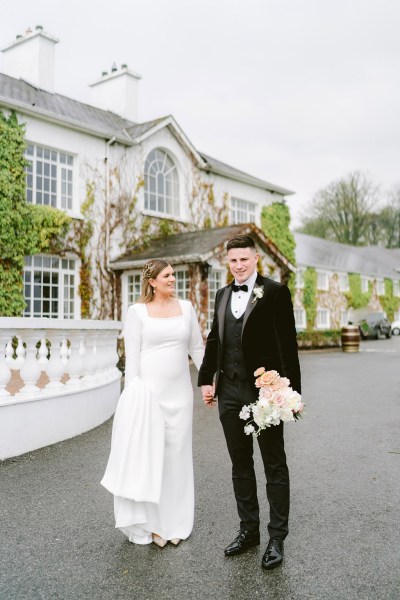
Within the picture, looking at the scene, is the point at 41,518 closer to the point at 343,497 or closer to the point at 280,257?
the point at 343,497

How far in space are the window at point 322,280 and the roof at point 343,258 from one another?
1.41 feet

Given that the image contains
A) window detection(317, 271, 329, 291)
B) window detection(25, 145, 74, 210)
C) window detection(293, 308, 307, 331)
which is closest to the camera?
window detection(25, 145, 74, 210)

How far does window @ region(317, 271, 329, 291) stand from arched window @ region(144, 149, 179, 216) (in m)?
15.0

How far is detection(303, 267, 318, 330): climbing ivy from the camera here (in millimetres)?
28406

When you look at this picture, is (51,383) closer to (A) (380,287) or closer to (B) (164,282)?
(B) (164,282)

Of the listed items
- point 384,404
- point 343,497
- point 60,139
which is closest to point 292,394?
point 343,497

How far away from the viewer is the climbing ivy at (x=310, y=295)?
28406 millimetres

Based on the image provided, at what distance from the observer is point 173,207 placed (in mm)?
18562

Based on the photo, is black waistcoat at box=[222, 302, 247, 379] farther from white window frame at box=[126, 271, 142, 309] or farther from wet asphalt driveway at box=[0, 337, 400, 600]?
white window frame at box=[126, 271, 142, 309]

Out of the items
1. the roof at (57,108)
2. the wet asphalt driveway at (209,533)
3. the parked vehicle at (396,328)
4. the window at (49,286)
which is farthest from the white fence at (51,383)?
the parked vehicle at (396,328)

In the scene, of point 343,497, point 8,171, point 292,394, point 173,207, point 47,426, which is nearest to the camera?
point 292,394

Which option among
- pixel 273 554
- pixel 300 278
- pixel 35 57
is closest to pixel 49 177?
pixel 35 57

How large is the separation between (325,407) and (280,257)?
10.9 m

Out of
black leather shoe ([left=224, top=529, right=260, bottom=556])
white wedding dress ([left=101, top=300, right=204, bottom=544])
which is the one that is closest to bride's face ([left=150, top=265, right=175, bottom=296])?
white wedding dress ([left=101, top=300, right=204, bottom=544])
